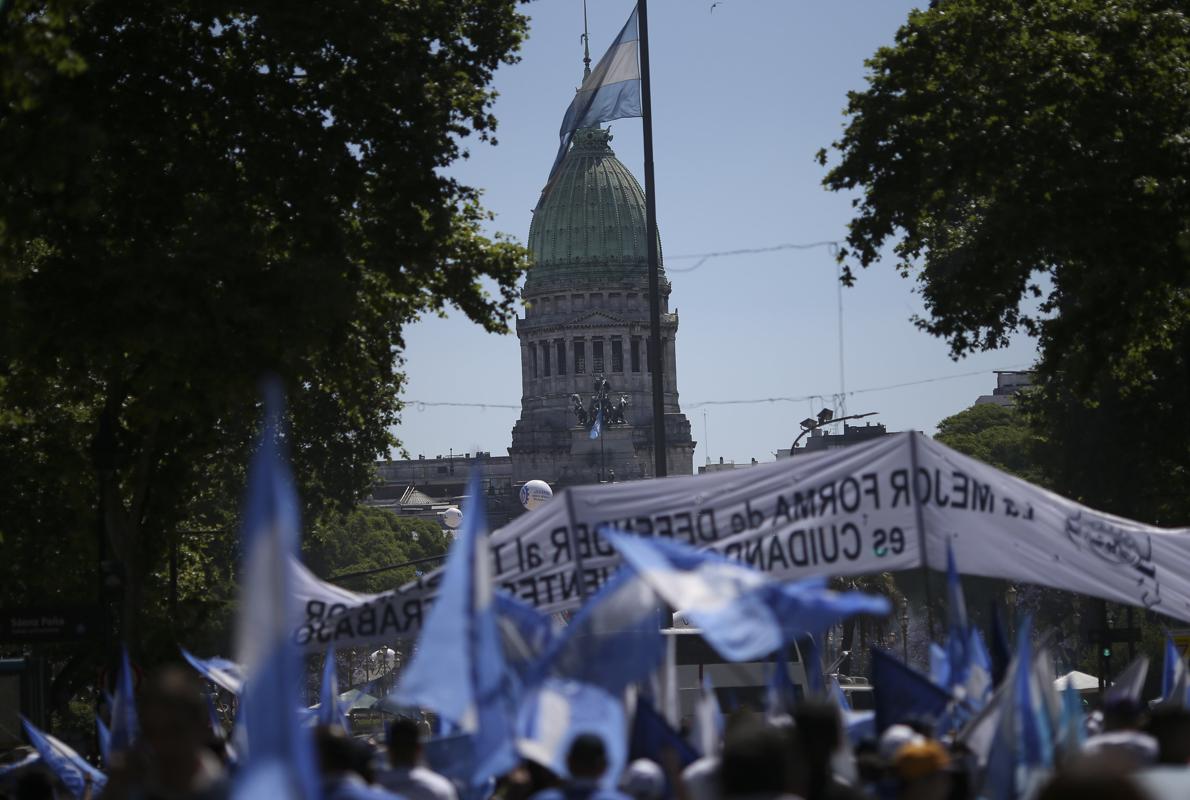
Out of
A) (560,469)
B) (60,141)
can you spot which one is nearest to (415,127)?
(60,141)

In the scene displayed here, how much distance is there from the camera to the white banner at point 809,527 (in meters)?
12.7

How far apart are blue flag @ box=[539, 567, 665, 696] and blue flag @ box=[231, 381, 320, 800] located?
10.4 ft

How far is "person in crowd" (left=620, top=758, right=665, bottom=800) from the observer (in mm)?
9094

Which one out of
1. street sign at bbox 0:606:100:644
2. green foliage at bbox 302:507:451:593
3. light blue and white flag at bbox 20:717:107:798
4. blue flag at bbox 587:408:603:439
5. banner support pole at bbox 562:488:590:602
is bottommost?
light blue and white flag at bbox 20:717:107:798

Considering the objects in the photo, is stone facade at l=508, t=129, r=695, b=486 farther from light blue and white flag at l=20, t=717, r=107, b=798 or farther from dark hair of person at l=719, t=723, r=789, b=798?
dark hair of person at l=719, t=723, r=789, b=798

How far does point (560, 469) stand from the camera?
18200 cm

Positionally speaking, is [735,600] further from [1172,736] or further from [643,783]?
[1172,736]

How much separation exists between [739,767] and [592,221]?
17396 centimetres

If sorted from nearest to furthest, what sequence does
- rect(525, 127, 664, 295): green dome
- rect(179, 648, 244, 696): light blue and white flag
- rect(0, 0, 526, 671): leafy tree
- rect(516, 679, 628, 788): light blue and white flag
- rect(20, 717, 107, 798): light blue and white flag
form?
rect(516, 679, 628, 788): light blue and white flag < rect(20, 717, 107, 798): light blue and white flag < rect(179, 648, 244, 696): light blue and white flag < rect(0, 0, 526, 671): leafy tree < rect(525, 127, 664, 295): green dome

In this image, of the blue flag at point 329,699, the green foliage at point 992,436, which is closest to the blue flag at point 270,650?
the blue flag at point 329,699

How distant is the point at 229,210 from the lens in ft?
79.0

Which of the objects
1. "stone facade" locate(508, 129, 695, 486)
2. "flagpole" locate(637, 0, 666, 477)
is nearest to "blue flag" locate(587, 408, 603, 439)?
"stone facade" locate(508, 129, 695, 486)

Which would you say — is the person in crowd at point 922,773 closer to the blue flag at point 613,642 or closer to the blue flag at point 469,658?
the blue flag at point 613,642

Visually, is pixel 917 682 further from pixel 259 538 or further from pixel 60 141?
pixel 60 141
